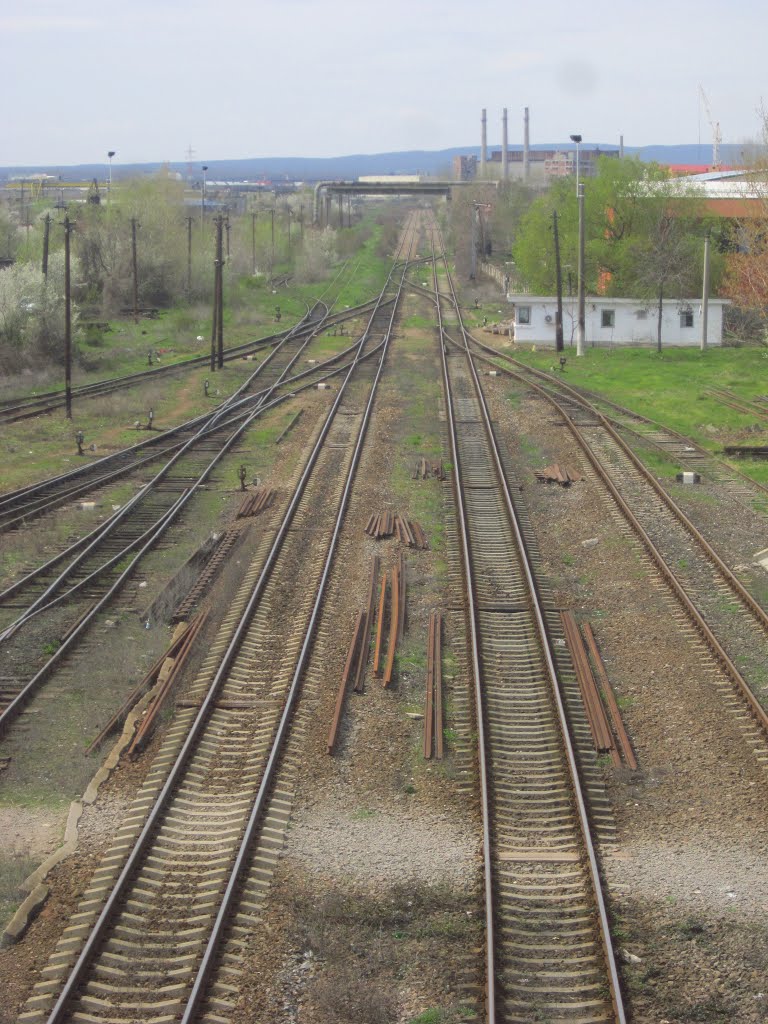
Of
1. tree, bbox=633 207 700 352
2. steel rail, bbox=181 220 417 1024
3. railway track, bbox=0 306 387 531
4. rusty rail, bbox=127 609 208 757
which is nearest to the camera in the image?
steel rail, bbox=181 220 417 1024

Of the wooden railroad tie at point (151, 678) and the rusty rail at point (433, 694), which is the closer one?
the rusty rail at point (433, 694)

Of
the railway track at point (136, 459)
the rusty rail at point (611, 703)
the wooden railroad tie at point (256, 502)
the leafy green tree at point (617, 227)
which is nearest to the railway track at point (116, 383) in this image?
the railway track at point (136, 459)

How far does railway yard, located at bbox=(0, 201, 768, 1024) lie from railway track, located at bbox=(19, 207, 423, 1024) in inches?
1.1

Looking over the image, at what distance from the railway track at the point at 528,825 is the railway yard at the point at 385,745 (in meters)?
0.03

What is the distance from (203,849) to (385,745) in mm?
2267

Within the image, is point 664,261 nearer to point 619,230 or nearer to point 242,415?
point 619,230

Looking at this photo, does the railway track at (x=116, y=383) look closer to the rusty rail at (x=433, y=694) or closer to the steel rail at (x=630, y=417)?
the steel rail at (x=630, y=417)

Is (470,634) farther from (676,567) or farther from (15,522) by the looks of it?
(15,522)

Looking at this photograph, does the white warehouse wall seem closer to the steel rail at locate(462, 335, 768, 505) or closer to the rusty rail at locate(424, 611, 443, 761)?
the steel rail at locate(462, 335, 768, 505)

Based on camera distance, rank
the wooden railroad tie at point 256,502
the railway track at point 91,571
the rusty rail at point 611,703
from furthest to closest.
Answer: the wooden railroad tie at point 256,502 < the railway track at point 91,571 < the rusty rail at point 611,703

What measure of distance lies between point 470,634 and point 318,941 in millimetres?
5718

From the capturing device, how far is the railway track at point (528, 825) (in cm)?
716

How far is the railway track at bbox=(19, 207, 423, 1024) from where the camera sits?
23.5ft

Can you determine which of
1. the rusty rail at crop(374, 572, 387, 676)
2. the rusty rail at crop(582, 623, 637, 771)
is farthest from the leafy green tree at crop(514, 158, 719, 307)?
the rusty rail at crop(582, 623, 637, 771)
